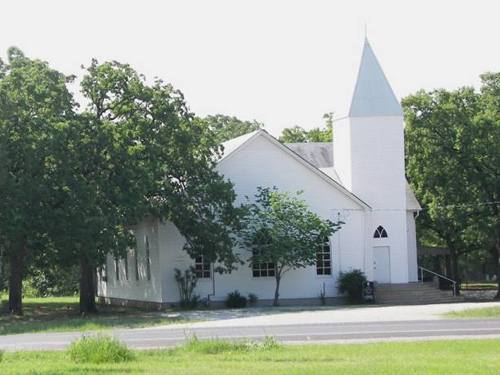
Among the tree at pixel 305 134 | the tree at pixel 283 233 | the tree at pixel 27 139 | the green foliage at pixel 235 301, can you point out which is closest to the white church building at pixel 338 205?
the green foliage at pixel 235 301

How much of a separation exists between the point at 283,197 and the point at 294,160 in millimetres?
2454

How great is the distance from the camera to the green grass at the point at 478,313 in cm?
3095

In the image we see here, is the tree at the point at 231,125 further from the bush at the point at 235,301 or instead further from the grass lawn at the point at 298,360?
the grass lawn at the point at 298,360

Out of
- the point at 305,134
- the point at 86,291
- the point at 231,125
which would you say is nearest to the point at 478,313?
the point at 86,291

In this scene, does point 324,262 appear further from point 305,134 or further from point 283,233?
point 305,134

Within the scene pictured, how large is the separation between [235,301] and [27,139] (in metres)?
11.9

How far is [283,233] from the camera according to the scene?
137 ft

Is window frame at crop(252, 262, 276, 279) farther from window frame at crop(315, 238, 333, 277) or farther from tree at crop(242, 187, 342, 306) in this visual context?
window frame at crop(315, 238, 333, 277)

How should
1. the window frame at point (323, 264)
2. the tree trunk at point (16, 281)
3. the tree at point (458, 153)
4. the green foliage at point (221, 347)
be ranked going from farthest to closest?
1. the tree at point (458, 153)
2. the window frame at point (323, 264)
3. the tree trunk at point (16, 281)
4. the green foliage at point (221, 347)

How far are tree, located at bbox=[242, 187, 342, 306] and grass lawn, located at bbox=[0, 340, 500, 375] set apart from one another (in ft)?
67.4

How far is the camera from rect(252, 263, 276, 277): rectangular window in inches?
1716

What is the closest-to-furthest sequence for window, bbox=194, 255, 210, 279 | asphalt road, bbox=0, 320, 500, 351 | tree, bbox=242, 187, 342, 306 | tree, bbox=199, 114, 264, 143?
asphalt road, bbox=0, 320, 500, 351 → tree, bbox=242, 187, 342, 306 → window, bbox=194, 255, 210, 279 → tree, bbox=199, 114, 264, 143

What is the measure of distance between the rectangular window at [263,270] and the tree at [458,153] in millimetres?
11498

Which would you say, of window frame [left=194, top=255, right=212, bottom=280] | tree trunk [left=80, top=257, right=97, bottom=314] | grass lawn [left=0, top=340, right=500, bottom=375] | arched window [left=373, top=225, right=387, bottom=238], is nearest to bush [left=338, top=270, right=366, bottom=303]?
arched window [left=373, top=225, right=387, bottom=238]
